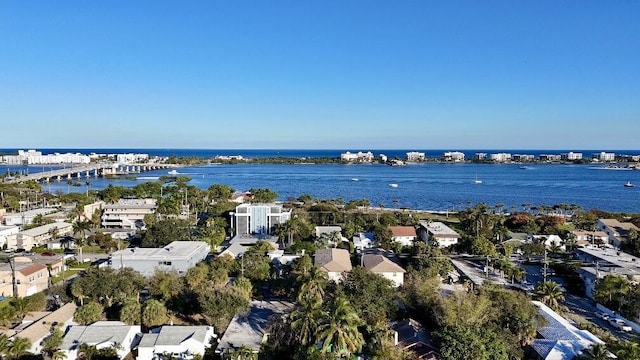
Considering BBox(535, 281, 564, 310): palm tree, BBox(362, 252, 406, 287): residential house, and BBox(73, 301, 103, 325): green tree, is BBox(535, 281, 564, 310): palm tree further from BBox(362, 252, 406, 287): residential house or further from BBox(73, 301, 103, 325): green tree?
BBox(73, 301, 103, 325): green tree

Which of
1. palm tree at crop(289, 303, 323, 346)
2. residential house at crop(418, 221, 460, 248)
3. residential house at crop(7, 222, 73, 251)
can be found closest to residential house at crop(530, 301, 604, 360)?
palm tree at crop(289, 303, 323, 346)

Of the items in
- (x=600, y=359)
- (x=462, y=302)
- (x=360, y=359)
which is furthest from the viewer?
(x=462, y=302)

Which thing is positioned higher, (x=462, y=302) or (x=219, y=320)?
(x=462, y=302)

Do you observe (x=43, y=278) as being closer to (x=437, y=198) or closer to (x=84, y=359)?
(x=84, y=359)

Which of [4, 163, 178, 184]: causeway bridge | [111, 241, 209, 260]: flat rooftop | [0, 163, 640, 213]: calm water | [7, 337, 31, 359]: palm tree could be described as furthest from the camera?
[4, 163, 178, 184]: causeway bridge

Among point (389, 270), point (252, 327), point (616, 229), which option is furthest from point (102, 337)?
point (616, 229)

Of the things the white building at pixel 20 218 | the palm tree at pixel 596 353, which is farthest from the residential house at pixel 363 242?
the white building at pixel 20 218

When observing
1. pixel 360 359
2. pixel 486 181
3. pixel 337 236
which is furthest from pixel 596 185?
pixel 360 359
